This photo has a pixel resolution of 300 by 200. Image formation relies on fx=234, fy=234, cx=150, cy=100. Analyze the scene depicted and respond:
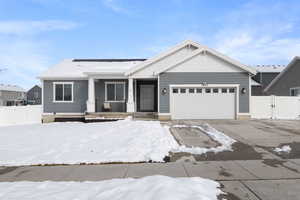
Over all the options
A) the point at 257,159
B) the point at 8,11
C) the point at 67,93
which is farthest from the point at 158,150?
the point at 8,11

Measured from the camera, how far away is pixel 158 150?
7.31 m

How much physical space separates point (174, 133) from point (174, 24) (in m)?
11.1

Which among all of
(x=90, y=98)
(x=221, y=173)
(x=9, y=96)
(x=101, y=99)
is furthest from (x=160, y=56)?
(x=9, y=96)

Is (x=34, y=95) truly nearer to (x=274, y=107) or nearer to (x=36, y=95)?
(x=36, y=95)

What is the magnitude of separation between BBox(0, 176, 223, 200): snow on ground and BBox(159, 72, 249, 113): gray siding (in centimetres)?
1085

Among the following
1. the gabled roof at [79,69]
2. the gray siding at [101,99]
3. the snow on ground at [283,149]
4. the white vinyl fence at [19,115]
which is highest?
the gabled roof at [79,69]

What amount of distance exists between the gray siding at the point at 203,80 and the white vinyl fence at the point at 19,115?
34.9 ft

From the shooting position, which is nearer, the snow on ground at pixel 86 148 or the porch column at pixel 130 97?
the snow on ground at pixel 86 148

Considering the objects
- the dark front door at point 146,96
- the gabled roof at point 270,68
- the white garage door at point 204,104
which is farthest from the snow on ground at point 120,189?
the gabled roof at point 270,68

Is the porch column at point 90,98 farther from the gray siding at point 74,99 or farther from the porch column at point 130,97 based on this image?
the porch column at point 130,97

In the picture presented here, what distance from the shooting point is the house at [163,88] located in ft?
51.2

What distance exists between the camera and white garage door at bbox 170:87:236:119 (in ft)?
51.4

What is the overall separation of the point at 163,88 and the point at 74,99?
705 centimetres

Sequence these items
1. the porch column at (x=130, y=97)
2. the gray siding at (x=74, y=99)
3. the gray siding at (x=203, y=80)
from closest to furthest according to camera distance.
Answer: the gray siding at (x=203, y=80) < the porch column at (x=130, y=97) < the gray siding at (x=74, y=99)
